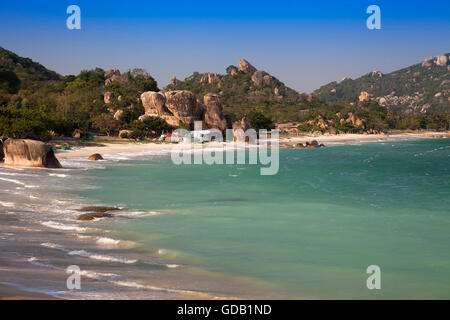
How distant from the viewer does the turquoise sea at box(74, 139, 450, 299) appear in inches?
358

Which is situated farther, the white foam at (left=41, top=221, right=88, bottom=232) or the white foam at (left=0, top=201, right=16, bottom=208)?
the white foam at (left=0, top=201, right=16, bottom=208)

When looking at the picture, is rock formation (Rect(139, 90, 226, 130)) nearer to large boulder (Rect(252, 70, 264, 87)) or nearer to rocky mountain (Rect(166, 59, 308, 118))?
rocky mountain (Rect(166, 59, 308, 118))

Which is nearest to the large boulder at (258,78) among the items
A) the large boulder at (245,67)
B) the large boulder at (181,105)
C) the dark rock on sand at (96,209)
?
the large boulder at (245,67)

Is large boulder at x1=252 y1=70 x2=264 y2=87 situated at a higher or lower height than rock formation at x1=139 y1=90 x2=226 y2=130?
higher

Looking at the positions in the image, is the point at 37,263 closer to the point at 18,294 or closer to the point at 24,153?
the point at 18,294

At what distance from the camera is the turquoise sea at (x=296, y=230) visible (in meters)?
9.09

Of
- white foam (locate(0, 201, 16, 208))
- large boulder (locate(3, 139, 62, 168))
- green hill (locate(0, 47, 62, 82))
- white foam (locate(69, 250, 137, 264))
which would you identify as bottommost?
white foam (locate(69, 250, 137, 264))

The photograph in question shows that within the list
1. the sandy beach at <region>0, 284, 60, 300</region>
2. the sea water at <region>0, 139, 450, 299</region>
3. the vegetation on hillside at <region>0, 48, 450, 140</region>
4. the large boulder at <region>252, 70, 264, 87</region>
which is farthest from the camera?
the large boulder at <region>252, 70, 264, 87</region>

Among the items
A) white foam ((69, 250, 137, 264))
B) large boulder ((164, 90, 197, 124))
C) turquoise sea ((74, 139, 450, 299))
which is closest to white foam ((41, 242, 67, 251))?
white foam ((69, 250, 137, 264))

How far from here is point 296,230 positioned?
13.6 metres

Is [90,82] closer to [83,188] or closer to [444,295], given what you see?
[83,188]

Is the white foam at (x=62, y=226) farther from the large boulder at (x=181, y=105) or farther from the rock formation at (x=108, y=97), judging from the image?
the rock formation at (x=108, y=97)

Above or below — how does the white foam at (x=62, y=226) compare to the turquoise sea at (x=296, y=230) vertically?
above

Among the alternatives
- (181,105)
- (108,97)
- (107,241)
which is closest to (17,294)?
(107,241)
